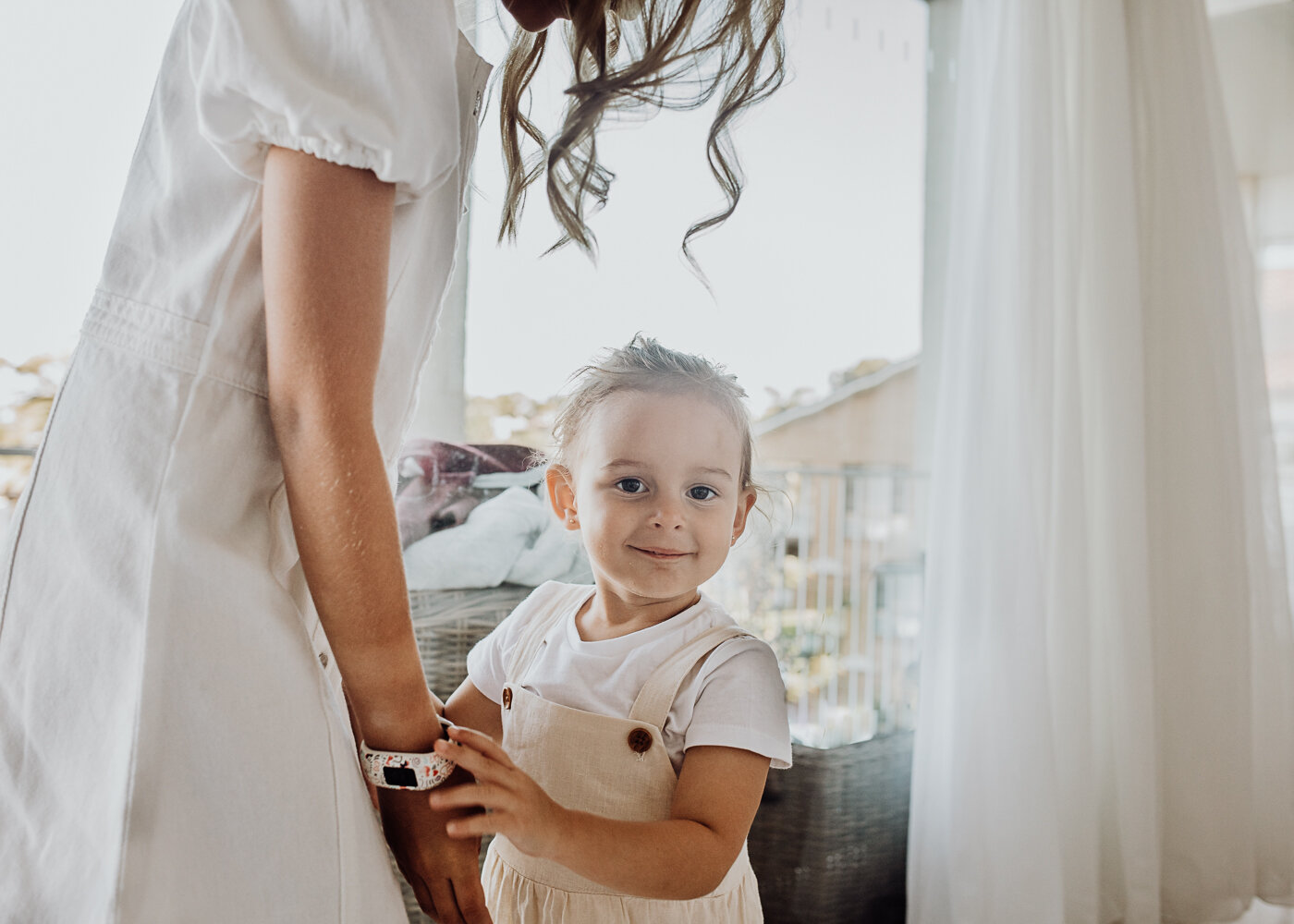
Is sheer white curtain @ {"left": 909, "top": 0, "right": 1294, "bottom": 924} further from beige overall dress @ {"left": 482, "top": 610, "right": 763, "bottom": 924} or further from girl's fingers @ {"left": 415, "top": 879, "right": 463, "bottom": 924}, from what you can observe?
girl's fingers @ {"left": 415, "top": 879, "right": 463, "bottom": 924}

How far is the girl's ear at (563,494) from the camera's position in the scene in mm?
882

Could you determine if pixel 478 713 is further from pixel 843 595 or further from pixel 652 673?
pixel 843 595

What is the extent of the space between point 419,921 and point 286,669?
1.26 metres

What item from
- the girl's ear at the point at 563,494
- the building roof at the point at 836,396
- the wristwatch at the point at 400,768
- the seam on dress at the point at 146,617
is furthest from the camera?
the building roof at the point at 836,396

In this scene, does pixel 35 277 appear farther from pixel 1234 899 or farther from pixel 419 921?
pixel 1234 899

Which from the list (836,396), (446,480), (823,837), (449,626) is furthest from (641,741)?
(836,396)

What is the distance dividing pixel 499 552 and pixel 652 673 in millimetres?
787

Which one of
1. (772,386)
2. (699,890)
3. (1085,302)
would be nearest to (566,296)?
(772,386)

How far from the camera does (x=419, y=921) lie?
5.09 feet

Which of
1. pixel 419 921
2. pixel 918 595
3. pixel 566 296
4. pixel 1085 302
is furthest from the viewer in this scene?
pixel 918 595

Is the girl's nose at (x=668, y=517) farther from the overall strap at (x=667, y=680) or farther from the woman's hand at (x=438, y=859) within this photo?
the woman's hand at (x=438, y=859)

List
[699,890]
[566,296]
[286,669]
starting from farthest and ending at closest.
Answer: [566,296] < [699,890] < [286,669]

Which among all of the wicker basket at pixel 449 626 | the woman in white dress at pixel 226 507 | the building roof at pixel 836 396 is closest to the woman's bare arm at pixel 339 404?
the woman in white dress at pixel 226 507

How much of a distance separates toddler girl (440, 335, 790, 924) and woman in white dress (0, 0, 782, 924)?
26 cm
